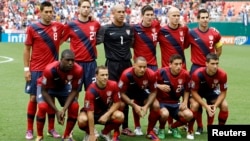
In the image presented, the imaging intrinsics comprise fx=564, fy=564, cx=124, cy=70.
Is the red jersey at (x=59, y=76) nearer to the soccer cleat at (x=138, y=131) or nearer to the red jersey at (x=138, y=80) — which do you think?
the red jersey at (x=138, y=80)

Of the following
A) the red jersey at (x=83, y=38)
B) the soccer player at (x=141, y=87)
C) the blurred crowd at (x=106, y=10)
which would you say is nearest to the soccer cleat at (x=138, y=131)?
the soccer player at (x=141, y=87)

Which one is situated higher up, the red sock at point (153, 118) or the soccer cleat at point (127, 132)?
the red sock at point (153, 118)

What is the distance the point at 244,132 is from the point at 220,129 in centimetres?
28

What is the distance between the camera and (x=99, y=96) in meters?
8.32

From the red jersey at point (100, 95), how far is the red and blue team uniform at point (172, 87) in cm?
97

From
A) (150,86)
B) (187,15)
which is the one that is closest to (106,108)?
(150,86)

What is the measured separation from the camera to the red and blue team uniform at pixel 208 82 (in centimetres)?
888

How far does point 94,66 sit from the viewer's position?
9.25 m

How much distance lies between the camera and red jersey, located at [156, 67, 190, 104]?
8984 millimetres

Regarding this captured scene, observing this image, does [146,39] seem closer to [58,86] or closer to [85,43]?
[85,43]

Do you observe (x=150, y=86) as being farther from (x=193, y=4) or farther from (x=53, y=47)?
(x=193, y=4)

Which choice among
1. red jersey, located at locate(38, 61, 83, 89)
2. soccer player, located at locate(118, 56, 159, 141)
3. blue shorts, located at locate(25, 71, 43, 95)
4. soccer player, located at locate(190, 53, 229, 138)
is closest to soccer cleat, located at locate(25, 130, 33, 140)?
blue shorts, located at locate(25, 71, 43, 95)

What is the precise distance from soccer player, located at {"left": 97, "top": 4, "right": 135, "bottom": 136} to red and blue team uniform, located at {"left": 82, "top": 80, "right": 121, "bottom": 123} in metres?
1.04

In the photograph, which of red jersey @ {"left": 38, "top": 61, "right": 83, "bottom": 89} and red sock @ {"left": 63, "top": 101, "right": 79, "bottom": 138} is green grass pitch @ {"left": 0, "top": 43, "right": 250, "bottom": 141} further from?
red jersey @ {"left": 38, "top": 61, "right": 83, "bottom": 89}
